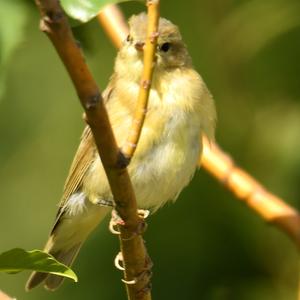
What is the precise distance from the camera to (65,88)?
392 cm

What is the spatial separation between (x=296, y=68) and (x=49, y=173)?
4.38 feet

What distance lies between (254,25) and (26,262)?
168cm

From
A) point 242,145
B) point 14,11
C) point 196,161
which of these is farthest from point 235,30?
point 14,11

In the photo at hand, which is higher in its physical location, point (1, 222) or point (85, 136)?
point (85, 136)

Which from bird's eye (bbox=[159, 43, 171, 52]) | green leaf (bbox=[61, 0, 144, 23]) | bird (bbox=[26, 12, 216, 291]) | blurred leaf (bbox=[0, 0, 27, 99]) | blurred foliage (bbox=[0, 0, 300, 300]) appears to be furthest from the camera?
blurred foliage (bbox=[0, 0, 300, 300])

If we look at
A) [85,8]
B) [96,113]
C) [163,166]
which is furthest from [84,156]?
[96,113]

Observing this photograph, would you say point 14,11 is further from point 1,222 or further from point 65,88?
point 1,222

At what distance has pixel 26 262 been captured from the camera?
1910 mm

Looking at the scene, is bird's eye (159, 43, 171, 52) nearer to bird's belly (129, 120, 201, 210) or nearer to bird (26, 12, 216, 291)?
bird (26, 12, 216, 291)

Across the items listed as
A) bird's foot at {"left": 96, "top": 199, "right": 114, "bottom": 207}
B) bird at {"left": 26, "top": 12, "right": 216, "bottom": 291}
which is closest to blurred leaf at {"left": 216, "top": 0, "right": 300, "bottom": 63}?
bird at {"left": 26, "top": 12, "right": 216, "bottom": 291}

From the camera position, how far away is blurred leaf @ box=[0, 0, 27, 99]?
2676 mm

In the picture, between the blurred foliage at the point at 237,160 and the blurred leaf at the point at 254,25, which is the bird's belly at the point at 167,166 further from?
the blurred leaf at the point at 254,25

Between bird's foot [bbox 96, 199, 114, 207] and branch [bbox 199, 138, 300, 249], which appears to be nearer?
branch [bbox 199, 138, 300, 249]

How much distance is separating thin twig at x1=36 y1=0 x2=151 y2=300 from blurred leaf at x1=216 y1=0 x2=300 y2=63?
1.30 meters
